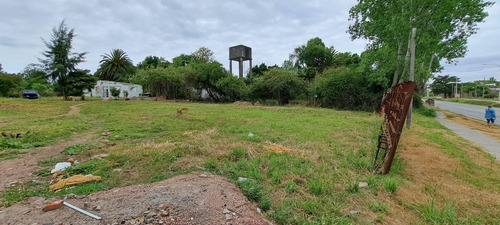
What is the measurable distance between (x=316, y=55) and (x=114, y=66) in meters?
33.3

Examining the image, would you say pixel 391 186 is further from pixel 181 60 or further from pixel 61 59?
pixel 181 60

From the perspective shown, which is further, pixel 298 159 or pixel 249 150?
pixel 249 150

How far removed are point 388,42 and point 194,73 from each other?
18127 millimetres

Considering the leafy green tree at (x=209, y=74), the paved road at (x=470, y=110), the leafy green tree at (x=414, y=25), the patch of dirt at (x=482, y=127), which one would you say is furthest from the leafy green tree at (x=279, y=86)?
the paved road at (x=470, y=110)

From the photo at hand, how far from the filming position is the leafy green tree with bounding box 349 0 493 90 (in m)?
9.25

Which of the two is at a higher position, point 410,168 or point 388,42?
point 388,42

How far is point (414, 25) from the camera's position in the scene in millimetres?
9242

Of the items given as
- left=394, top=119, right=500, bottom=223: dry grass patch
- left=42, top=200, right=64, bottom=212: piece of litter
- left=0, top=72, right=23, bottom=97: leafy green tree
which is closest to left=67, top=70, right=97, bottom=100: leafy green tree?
left=0, top=72, right=23, bottom=97: leafy green tree

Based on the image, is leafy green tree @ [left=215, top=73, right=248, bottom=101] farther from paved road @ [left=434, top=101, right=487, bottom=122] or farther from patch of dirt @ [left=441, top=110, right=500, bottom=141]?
paved road @ [left=434, top=101, right=487, bottom=122]

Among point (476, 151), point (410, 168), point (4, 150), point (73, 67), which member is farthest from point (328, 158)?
point (73, 67)

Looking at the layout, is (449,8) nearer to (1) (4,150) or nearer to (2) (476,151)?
(2) (476,151)

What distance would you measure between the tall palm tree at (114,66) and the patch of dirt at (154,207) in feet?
127

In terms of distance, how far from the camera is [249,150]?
4430 millimetres

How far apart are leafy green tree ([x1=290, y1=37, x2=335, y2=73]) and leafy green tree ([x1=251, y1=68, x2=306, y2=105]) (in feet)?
47.1
